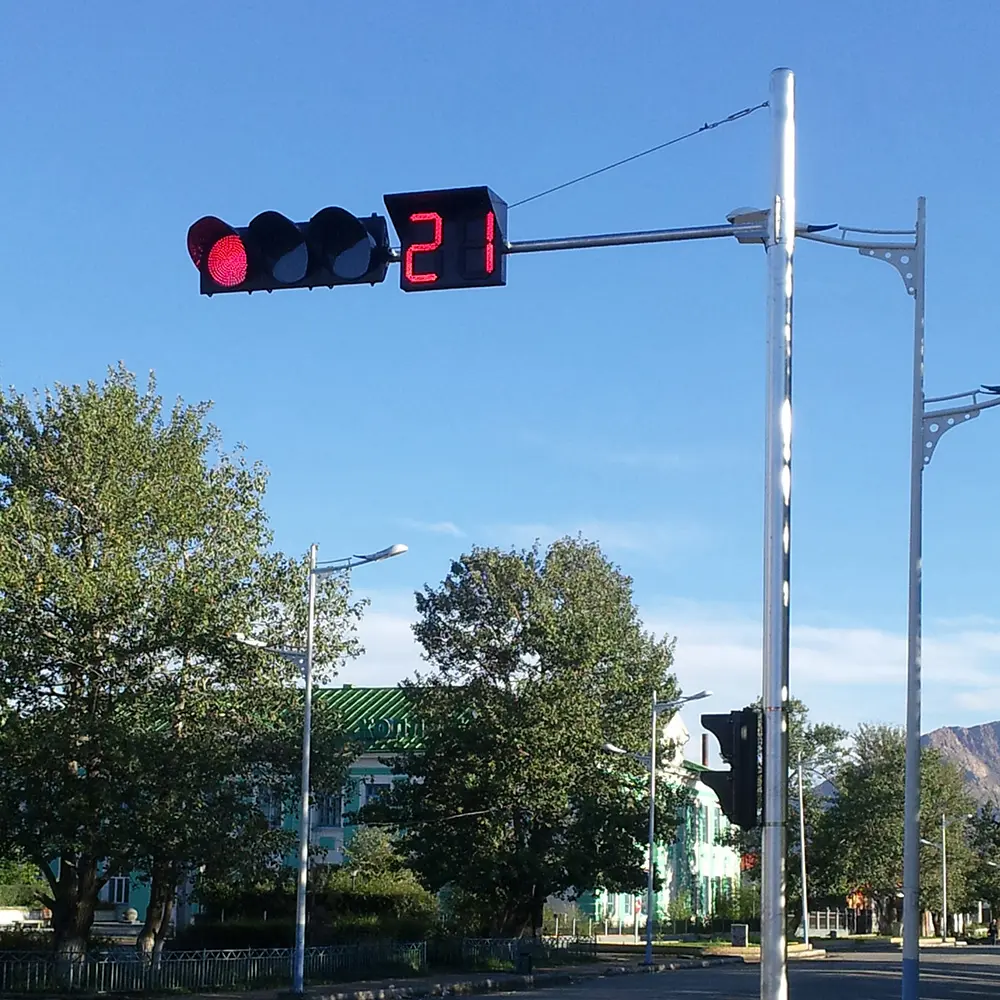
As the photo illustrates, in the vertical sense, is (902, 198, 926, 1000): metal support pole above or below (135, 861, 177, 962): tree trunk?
above

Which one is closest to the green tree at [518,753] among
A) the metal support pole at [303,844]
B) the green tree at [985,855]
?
the metal support pole at [303,844]

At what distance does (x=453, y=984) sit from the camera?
33938mm

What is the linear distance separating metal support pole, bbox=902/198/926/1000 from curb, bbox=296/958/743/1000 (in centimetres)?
1522

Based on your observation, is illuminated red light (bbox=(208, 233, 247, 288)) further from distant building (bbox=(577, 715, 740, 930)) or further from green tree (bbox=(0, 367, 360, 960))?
distant building (bbox=(577, 715, 740, 930))

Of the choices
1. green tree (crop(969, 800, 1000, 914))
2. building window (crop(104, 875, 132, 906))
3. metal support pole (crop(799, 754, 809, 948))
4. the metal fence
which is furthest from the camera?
green tree (crop(969, 800, 1000, 914))

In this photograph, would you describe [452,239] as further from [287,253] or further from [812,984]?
[812,984]

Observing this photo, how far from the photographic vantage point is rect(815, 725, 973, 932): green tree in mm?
81438

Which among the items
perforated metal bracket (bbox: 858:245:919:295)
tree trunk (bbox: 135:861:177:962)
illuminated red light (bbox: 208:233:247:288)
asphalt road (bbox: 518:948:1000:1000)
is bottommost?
Result: asphalt road (bbox: 518:948:1000:1000)

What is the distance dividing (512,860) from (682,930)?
35979 millimetres

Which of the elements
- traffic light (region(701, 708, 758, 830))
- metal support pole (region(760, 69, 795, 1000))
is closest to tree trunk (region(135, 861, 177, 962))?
traffic light (region(701, 708, 758, 830))

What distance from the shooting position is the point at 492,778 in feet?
145

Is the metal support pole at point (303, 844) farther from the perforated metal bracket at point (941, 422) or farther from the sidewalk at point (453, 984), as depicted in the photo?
the perforated metal bracket at point (941, 422)

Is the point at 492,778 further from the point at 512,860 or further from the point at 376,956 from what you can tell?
the point at 376,956

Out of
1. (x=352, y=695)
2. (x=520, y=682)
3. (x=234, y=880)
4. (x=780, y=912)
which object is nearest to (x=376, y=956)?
(x=234, y=880)
